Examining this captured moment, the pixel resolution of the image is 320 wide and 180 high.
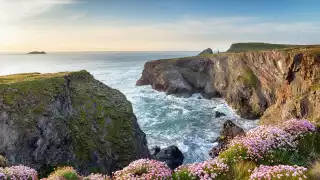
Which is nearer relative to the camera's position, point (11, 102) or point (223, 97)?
point (11, 102)

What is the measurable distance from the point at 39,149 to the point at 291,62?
4823 centimetres

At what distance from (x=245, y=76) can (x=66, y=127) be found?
199 feet

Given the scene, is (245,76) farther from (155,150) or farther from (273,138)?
(273,138)

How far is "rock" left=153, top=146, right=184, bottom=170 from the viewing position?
43.6m

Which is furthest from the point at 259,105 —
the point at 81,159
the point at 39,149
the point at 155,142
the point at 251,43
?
the point at 251,43

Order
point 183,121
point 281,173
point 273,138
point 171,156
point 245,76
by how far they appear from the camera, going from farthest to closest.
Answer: point 245,76 < point 183,121 < point 171,156 < point 273,138 < point 281,173

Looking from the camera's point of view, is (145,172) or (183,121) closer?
(145,172)

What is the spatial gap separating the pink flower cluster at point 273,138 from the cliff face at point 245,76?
34679mm

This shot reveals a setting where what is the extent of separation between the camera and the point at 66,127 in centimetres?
3350

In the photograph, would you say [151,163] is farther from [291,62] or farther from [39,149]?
[291,62]

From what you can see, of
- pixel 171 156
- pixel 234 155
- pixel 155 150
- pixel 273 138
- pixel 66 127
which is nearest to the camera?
pixel 234 155

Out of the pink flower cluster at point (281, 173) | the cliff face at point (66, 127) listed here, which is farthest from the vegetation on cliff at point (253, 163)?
the cliff face at point (66, 127)

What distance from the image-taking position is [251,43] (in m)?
184

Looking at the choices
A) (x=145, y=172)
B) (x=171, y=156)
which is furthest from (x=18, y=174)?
(x=171, y=156)
